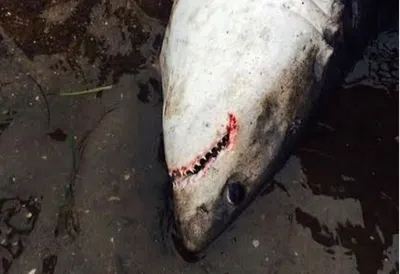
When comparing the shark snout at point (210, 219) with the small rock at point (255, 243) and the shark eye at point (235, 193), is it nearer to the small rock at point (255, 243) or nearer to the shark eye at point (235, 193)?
the shark eye at point (235, 193)

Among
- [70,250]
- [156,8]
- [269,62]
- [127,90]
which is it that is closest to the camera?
[269,62]

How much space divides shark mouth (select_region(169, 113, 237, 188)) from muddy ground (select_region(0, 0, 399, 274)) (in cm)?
42

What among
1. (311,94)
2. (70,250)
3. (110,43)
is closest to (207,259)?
(70,250)

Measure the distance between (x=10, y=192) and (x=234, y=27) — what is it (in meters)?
1.11

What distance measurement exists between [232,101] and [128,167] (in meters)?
0.64

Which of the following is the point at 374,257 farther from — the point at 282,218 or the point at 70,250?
the point at 70,250

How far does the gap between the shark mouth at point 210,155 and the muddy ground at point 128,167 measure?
42cm

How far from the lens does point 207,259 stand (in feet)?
9.02

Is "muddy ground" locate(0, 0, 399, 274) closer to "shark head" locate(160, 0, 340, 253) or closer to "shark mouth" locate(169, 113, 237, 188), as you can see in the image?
"shark head" locate(160, 0, 340, 253)

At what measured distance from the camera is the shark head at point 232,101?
244 centimetres

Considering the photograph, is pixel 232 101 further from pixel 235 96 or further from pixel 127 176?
pixel 127 176

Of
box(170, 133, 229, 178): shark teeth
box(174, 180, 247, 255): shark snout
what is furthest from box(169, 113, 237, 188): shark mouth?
box(174, 180, 247, 255): shark snout

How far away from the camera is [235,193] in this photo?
2.51m

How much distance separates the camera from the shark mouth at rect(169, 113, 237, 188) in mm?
2418
